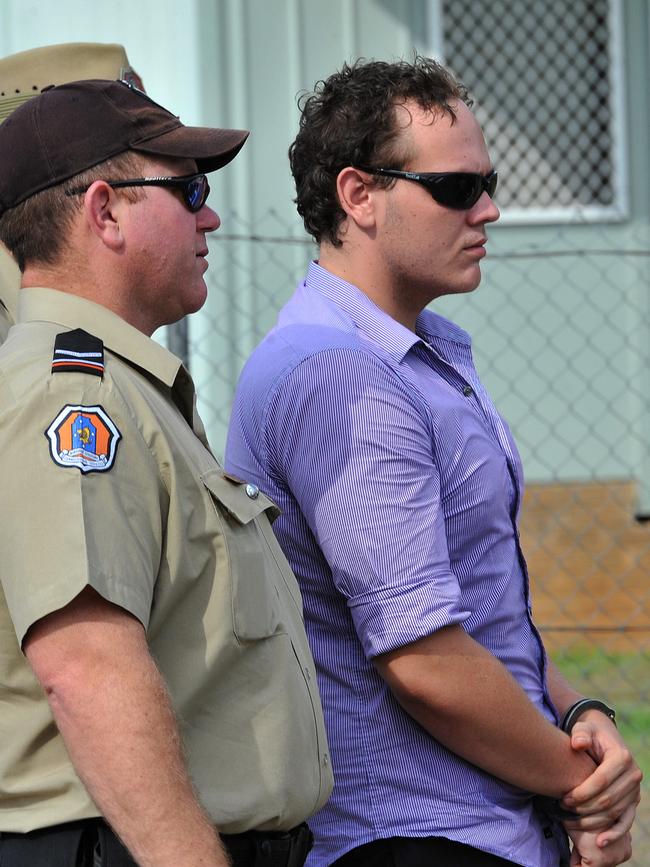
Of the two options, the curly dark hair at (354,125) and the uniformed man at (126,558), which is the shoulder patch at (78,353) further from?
the curly dark hair at (354,125)

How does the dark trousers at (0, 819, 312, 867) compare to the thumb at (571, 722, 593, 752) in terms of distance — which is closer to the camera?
the dark trousers at (0, 819, 312, 867)

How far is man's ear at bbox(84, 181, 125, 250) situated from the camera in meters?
1.65

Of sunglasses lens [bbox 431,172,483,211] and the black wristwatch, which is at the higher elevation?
sunglasses lens [bbox 431,172,483,211]

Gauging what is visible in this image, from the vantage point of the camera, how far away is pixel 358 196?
6.93 ft

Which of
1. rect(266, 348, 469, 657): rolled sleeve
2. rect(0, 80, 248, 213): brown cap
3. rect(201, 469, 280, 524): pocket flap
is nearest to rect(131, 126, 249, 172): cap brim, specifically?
rect(0, 80, 248, 213): brown cap

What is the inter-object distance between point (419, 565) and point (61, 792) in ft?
2.11

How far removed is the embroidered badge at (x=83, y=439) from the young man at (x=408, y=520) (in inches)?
19.4

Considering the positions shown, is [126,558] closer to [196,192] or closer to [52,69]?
[196,192]

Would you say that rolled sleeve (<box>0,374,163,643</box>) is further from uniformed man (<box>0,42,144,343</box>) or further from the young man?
uniformed man (<box>0,42,144,343</box>)

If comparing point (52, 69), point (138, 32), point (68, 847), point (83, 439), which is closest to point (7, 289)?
point (52, 69)

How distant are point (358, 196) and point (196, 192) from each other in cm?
41

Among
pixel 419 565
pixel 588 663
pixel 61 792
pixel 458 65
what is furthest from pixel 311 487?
pixel 458 65

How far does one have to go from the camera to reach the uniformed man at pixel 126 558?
1.38m

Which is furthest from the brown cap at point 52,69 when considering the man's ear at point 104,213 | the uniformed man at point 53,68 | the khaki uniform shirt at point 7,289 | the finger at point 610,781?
the finger at point 610,781
